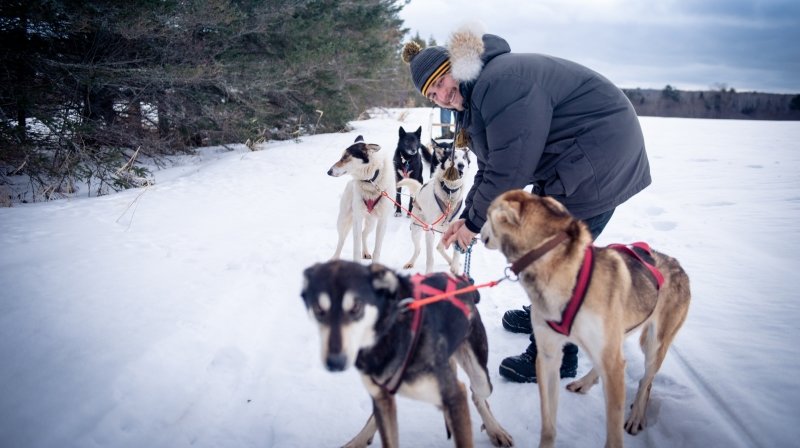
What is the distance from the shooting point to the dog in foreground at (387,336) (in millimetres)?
1690

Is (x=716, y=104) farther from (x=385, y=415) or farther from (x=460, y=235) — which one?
(x=385, y=415)

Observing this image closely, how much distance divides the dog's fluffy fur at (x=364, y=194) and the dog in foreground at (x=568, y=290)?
2916mm

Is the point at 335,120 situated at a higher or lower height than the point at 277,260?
higher

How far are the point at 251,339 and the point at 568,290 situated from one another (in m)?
→ 2.50

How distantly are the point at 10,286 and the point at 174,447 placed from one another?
2.53 meters

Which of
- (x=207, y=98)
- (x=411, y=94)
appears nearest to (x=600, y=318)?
(x=207, y=98)

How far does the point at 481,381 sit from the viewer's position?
2.20 meters

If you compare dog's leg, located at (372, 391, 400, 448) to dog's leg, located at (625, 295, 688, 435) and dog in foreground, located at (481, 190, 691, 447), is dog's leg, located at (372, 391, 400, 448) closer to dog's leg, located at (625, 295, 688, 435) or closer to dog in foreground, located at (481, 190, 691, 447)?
dog in foreground, located at (481, 190, 691, 447)

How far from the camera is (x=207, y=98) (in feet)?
30.3

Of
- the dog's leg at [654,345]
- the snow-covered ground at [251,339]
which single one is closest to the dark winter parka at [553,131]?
the dog's leg at [654,345]

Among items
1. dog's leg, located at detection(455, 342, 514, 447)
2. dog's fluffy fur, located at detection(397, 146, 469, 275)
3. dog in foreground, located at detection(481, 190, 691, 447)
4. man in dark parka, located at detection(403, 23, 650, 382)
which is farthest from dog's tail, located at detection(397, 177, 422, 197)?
dog's leg, located at detection(455, 342, 514, 447)

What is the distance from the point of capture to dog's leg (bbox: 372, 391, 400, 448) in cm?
186

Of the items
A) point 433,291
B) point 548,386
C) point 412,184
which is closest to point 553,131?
point 433,291

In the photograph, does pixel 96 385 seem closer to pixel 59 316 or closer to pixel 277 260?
pixel 59 316
